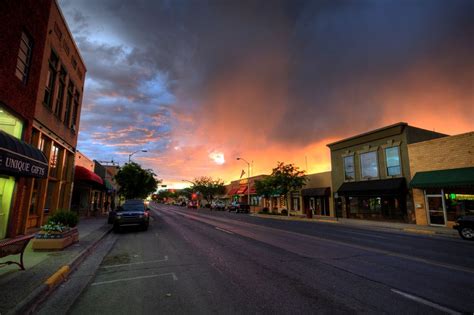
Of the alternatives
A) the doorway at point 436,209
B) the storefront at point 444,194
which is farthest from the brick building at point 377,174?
the doorway at point 436,209

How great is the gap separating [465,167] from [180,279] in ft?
78.8

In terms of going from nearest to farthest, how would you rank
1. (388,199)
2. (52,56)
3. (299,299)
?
(299,299) < (52,56) < (388,199)

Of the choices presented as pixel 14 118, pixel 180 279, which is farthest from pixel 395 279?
pixel 14 118

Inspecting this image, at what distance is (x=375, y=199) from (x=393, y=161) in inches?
174

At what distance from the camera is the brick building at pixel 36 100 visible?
415 inches

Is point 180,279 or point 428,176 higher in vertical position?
point 428,176

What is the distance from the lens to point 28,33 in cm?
1202

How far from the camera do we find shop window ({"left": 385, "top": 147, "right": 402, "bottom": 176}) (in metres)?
26.8

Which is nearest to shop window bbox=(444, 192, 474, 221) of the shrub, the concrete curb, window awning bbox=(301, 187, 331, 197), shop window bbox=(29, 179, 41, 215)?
window awning bbox=(301, 187, 331, 197)

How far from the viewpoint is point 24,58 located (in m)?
12.0

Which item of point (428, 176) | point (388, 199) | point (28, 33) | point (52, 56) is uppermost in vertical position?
point (52, 56)

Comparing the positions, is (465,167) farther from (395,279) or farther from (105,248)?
(105,248)

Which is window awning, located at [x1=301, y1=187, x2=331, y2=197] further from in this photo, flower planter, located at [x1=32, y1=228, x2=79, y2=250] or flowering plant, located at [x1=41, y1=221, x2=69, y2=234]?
flower planter, located at [x1=32, y1=228, x2=79, y2=250]

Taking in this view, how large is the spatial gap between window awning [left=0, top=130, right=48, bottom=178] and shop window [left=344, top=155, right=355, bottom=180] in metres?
30.3
